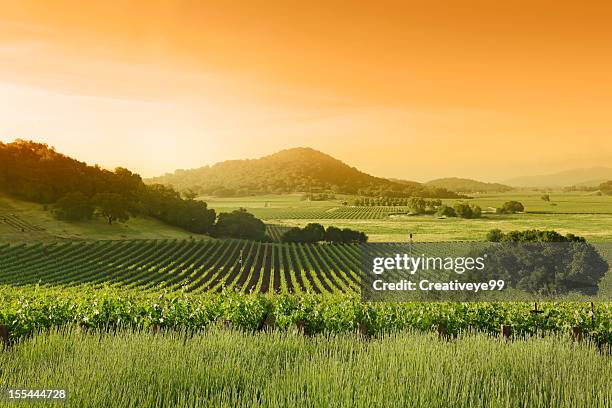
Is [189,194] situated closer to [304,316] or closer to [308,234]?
[308,234]

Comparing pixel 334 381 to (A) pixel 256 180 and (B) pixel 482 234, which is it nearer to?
(B) pixel 482 234

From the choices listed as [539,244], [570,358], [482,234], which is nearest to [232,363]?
[570,358]

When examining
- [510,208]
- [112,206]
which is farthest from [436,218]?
[112,206]

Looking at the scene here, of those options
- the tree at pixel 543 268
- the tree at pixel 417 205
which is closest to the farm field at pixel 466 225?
the tree at pixel 417 205

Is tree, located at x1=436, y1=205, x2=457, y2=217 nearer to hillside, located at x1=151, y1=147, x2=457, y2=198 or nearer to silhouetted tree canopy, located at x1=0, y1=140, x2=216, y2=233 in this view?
hillside, located at x1=151, y1=147, x2=457, y2=198

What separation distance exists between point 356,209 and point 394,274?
150ft

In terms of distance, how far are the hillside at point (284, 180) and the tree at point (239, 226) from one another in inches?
428

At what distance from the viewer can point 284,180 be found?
11650 cm

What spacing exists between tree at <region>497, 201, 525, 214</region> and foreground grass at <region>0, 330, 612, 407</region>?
116 meters

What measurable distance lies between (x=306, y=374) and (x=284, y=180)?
111 metres

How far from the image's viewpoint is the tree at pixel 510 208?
11700cm

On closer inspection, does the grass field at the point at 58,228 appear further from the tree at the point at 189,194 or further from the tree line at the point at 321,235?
the tree line at the point at 321,235

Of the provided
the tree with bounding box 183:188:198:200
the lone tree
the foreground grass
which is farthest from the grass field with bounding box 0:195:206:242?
the foreground grass

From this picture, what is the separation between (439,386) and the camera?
202 inches
